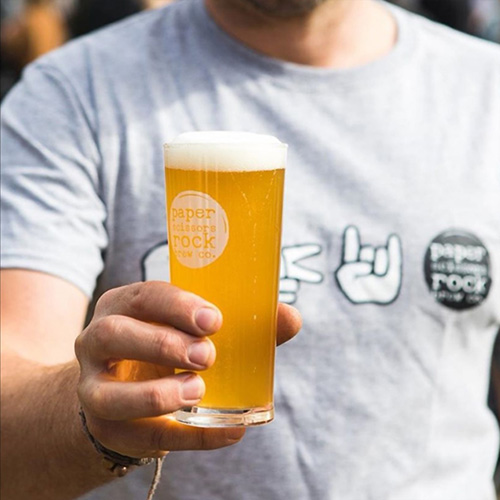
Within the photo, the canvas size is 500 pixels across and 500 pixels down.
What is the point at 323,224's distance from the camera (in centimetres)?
196

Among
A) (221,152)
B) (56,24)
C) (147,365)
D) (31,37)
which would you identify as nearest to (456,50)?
(221,152)

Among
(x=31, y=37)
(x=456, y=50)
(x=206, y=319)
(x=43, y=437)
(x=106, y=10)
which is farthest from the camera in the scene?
(x=31, y=37)

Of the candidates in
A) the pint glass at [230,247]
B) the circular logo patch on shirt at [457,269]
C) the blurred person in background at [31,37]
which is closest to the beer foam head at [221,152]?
the pint glass at [230,247]

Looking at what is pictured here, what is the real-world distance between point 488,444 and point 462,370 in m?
0.20

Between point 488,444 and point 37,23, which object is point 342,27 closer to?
point 488,444

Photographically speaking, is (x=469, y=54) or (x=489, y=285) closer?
(x=489, y=285)

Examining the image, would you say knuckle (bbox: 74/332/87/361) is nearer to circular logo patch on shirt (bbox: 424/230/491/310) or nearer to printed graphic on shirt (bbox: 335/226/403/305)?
printed graphic on shirt (bbox: 335/226/403/305)

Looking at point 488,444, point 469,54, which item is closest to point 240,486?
point 488,444

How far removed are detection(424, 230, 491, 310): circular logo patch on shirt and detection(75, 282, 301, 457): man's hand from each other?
77 cm

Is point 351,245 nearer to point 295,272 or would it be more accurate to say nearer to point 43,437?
point 295,272

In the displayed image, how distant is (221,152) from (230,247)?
126 mm

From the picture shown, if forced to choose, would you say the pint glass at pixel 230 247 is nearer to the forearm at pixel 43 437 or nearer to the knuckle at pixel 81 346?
the knuckle at pixel 81 346

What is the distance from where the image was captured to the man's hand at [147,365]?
1231 mm

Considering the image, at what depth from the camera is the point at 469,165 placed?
2.07m
